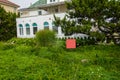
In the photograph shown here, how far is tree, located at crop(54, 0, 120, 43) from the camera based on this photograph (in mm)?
18656

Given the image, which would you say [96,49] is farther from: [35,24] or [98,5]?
[35,24]

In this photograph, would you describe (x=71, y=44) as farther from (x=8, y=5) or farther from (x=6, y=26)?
(x=8, y=5)

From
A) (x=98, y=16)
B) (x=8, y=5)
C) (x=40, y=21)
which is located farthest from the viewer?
(x=8, y=5)

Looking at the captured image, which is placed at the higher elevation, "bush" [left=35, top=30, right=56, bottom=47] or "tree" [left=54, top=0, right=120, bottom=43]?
"tree" [left=54, top=0, right=120, bottom=43]

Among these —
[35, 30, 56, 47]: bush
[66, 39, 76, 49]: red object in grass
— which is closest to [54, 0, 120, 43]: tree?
[66, 39, 76, 49]: red object in grass

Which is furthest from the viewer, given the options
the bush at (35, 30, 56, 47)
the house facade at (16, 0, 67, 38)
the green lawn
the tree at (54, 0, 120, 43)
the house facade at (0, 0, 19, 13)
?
the house facade at (0, 0, 19, 13)

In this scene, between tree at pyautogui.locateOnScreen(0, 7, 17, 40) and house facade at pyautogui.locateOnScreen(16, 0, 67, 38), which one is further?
tree at pyautogui.locateOnScreen(0, 7, 17, 40)

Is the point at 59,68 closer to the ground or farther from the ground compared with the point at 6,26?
closer to the ground

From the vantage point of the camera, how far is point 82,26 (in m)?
18.9

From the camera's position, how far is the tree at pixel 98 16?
18.7 m

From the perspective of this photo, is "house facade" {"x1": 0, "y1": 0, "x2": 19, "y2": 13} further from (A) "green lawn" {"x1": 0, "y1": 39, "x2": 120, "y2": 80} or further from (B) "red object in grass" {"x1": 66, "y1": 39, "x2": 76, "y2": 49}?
(A) "green lawn" {"x1": 0, "y1": 39, "x2": 120, "y2": 80}

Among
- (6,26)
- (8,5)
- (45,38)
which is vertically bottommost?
(45,38)

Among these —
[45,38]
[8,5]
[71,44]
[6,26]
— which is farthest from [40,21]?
[8,5]

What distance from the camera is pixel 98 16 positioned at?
19578mm
